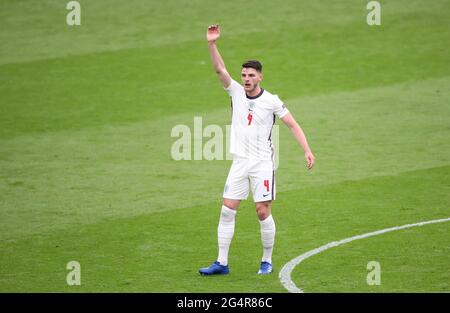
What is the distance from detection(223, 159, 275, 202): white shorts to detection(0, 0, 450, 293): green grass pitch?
36.2 inches

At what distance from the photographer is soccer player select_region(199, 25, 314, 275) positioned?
10.0m

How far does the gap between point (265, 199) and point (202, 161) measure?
235 inches

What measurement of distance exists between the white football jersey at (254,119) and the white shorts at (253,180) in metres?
0.09

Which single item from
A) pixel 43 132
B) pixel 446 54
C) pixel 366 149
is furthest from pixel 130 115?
pixel 446 54

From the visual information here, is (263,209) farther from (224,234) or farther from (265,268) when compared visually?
(265,268)

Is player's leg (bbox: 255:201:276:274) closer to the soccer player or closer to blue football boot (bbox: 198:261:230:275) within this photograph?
the soccer player

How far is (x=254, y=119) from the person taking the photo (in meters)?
10.0

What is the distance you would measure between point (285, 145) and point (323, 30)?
7379mm

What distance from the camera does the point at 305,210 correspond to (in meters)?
12.9

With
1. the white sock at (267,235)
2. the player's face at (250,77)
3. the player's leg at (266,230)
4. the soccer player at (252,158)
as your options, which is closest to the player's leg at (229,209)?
the soccer player at (252,158)

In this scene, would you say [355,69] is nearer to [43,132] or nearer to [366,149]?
[366,149]

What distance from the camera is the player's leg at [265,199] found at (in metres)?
10.0

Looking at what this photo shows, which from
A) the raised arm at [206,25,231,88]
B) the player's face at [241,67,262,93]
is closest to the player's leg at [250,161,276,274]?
the player's face at [241,67,262,93]

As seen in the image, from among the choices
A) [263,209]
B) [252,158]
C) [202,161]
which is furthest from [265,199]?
[202,161]
